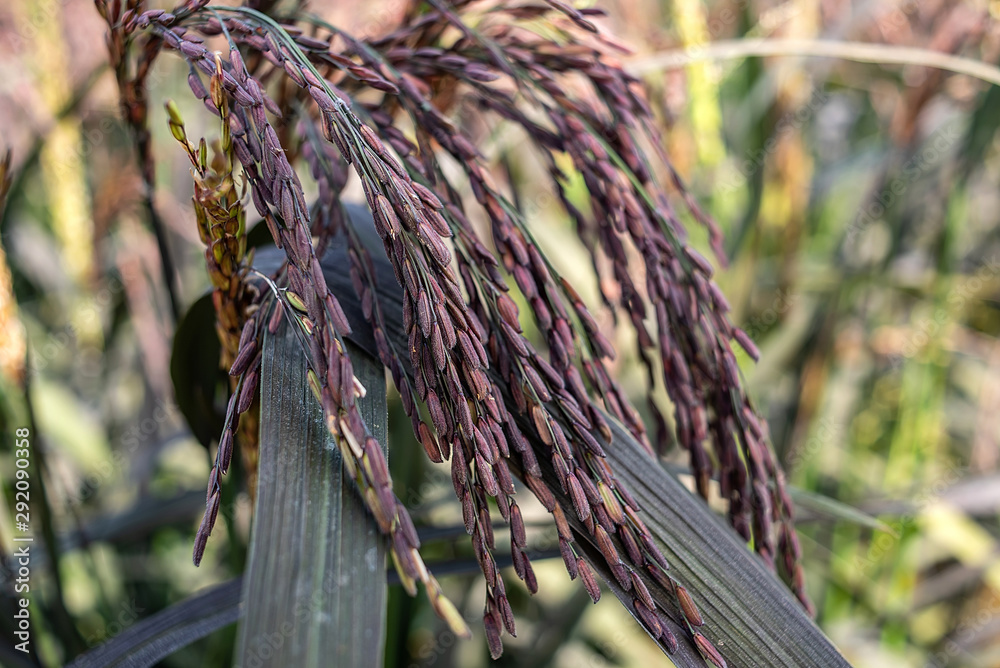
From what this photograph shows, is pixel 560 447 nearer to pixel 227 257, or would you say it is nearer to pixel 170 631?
pixel 227 257

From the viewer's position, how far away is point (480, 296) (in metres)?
0.48

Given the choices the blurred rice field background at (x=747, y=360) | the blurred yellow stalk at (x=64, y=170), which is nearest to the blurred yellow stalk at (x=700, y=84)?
the blurred rice field background at (x=747, y=360)

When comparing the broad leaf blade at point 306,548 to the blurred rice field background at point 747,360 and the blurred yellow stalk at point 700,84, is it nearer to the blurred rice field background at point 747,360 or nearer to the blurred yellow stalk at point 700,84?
the blurred rice field background at point 747,360

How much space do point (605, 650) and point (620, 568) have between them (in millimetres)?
807

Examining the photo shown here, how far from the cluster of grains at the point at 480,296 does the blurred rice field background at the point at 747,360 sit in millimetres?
305

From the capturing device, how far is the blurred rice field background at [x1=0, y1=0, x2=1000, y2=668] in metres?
1.03

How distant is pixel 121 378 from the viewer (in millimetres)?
1713

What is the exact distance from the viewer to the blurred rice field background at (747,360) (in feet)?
3.37

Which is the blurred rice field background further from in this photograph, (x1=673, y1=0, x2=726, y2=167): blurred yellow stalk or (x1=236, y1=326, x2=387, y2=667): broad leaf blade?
(x1=236, y1=326, x2=387, y2=667): broad leaf blade

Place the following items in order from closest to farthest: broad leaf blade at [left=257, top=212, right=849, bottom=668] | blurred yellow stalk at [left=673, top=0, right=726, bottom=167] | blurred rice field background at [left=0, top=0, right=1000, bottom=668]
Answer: broad leaf blade at [left=257, top=212, right=849, bottom=668] < blurred rice field background at [left=0, top=0, right=1000, bottom=668] < blurred yellow stalk at [left=673, top=0, right=726, bottom=167]

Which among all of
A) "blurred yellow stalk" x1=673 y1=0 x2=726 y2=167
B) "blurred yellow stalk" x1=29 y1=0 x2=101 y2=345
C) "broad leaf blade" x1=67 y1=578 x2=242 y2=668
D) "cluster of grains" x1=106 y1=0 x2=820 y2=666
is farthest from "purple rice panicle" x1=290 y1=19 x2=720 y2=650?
"blurred yellow stalk" x1=29 y1=0 x2=101 y2=345

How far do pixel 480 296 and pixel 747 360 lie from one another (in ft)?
2.76

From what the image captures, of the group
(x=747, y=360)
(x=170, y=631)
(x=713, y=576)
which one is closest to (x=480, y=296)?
(x=713, y=576)

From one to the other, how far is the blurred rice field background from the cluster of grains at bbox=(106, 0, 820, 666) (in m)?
0.30
